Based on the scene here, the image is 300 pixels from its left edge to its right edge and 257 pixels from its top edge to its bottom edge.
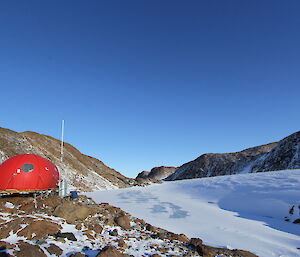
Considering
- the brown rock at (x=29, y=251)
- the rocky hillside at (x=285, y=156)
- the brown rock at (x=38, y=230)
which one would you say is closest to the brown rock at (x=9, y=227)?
the brown rock at (x=38, y=230)

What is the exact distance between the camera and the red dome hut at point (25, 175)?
10859mm

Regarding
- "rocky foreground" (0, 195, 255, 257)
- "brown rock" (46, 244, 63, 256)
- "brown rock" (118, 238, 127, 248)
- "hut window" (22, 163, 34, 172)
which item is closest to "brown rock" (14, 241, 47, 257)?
"rocky foreground" (0, 195, 255, 257)

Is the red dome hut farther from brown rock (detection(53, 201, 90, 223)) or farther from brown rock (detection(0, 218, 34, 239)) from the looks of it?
brown rock (detection(0, 218, 34, 239))

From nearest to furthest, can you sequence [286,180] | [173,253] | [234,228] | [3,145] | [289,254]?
[173,253]
[289,254]
[234,228]
[286,180]
[3,145]

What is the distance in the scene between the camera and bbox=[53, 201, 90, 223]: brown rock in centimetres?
903

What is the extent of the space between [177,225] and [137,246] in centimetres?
487

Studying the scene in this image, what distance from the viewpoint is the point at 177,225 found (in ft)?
37.6

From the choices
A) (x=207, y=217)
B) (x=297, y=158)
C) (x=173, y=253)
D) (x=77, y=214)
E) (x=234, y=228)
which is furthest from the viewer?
(x=297, y=158)

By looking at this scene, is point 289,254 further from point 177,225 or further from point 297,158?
point 297,158

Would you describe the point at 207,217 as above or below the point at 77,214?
below

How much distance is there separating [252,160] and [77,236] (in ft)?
259

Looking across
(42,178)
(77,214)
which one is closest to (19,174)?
(42,178)

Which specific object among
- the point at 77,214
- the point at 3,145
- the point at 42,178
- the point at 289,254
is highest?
the point at 3,145

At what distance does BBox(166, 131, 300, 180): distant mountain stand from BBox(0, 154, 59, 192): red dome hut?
5209 cm
